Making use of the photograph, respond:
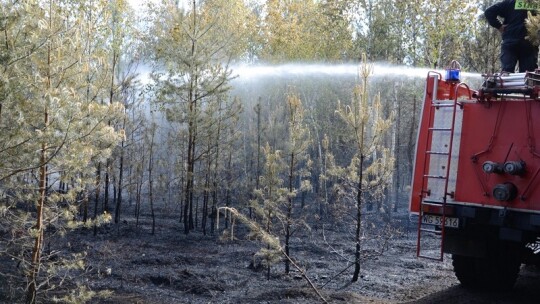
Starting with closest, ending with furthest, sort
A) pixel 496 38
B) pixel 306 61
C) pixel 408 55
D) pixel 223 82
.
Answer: pixel 223 82 → pixel 496 38 → pixel 408 55 → pixel 306 61

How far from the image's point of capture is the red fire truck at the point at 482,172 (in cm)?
672

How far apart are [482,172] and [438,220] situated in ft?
2.82

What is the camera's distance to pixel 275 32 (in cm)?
2695

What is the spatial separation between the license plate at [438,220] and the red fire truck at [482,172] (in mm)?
13

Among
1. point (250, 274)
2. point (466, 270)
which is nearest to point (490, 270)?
point (466, 270)

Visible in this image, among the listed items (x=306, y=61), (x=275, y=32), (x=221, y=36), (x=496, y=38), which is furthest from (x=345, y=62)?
(x=221, y=36)

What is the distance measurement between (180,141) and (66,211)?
1281 centimetres

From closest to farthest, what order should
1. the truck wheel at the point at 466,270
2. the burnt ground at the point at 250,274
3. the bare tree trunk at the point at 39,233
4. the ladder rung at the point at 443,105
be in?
1. the bare tree trunk at the point at 39,233
2. the ladder rung at the point at 443,105
3. the truck wheel at the point at 466,270
4. the burnt ground at the point at 250,274

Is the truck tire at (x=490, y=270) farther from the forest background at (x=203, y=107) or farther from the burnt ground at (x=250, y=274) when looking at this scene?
the forest background at (x=203, y=107)

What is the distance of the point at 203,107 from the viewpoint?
1894 cm

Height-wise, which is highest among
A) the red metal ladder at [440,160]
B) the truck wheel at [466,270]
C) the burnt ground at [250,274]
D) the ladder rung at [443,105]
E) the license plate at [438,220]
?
the ladder rung at [443,105]

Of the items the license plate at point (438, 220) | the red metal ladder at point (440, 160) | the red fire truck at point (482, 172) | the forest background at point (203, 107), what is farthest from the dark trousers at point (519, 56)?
the license plate at point (438, 220)

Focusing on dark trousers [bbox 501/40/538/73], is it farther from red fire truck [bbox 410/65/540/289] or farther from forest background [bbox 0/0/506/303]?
forest background [bbox 0/0/506/303]

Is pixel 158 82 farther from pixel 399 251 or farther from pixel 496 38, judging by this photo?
pixel 496 38
